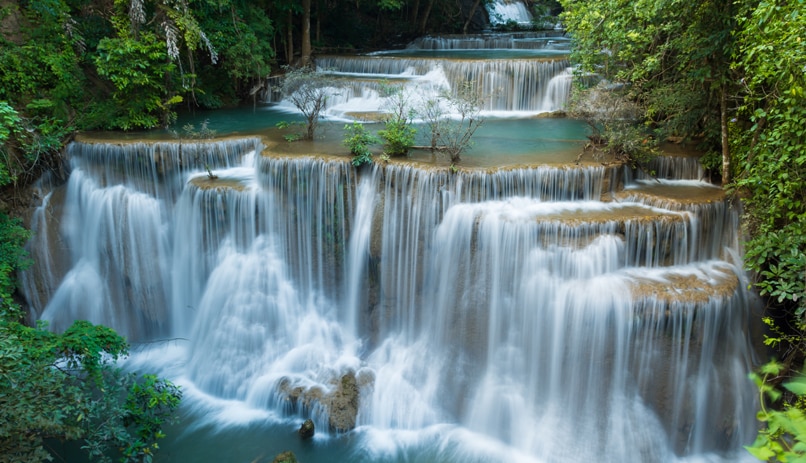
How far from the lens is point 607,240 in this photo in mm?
7430

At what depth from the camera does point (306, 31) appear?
16.9 metres

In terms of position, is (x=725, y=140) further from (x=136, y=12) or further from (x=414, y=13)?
(x=414, y=13)

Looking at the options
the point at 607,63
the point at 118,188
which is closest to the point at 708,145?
the point at 607,63

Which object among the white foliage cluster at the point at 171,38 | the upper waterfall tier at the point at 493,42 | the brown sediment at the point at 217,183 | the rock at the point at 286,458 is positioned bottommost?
the rock at the point at 286,458

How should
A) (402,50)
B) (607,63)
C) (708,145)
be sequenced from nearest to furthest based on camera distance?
(708,145) → (607,63) → (402,50)

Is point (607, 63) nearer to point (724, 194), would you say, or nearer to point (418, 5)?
point (724, 194)

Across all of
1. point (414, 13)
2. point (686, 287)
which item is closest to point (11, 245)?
point (686, 287)

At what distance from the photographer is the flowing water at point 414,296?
7090mm

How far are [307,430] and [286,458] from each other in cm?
85

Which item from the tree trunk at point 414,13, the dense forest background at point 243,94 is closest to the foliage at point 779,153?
the dense forest background at point 243,94

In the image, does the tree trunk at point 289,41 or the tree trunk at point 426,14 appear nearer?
the tree trunk at point 289,41

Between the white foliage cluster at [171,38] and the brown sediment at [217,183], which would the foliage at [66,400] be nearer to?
the brown sediment at [217,183]

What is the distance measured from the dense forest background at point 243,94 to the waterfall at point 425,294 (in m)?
0.66

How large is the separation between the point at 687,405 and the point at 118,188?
10.0 meters
